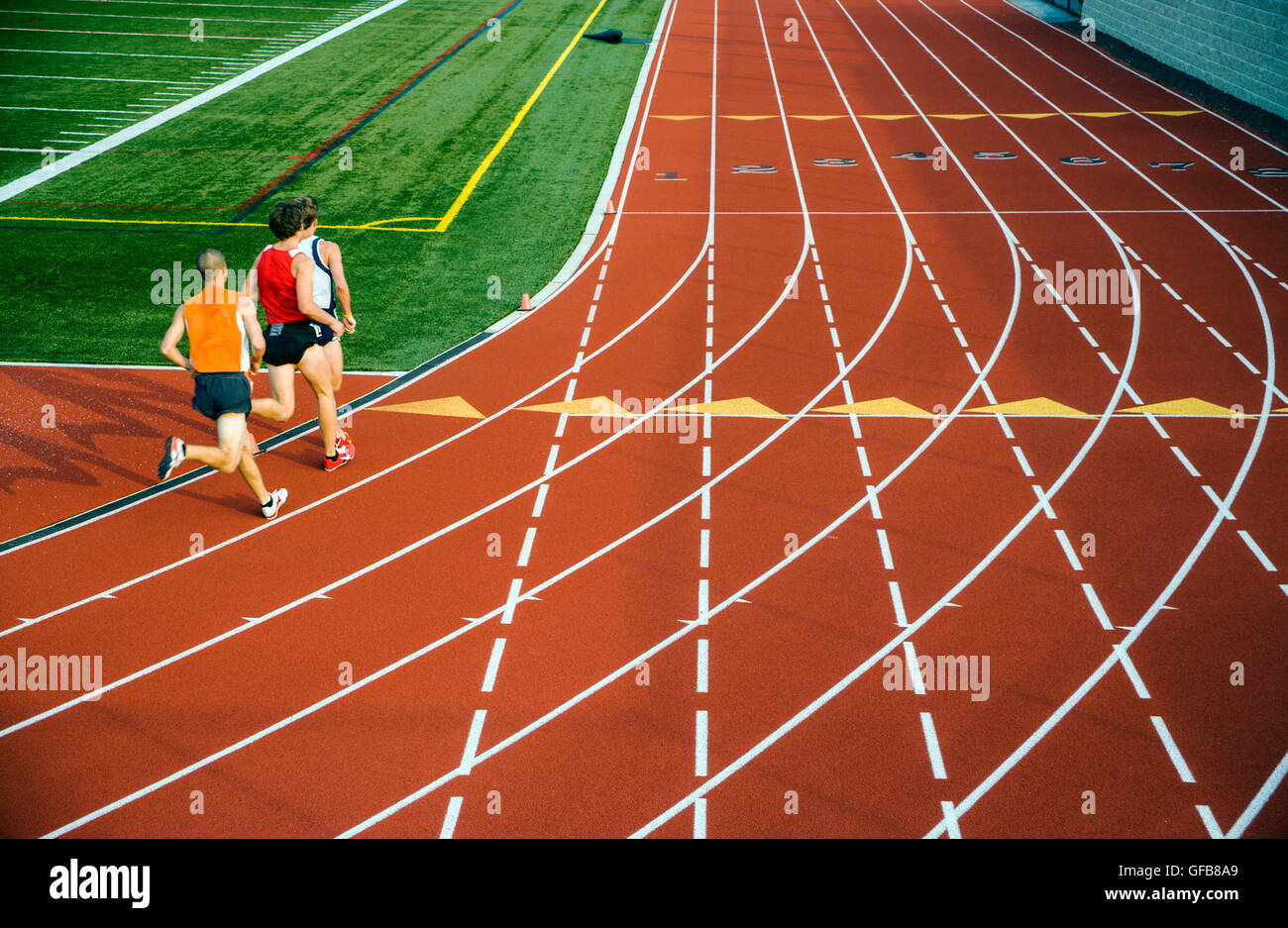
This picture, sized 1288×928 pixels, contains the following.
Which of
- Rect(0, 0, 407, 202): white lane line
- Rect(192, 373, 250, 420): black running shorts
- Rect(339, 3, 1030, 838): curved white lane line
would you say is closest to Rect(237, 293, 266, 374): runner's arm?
Rect(192, 373, 250, 420): black running shorts

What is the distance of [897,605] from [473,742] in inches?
104

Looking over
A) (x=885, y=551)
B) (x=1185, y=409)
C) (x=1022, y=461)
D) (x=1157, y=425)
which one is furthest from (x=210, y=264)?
(x=1185, y=409)

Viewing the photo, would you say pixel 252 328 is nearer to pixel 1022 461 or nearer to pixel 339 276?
pixel 339 276

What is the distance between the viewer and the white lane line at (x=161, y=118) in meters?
15.1

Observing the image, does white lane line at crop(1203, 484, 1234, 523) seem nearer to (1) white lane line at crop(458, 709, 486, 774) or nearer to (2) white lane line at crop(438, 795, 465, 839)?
(1) white lane line at crop(458, 709, 486, 774)

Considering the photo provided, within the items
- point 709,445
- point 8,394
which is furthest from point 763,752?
point 8,394

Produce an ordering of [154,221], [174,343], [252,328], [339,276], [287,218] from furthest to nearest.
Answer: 1. [154,221]
2. [339,276]
3. [287,218]
4. [252,328]
5. [174,343]

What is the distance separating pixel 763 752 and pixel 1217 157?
15.3m

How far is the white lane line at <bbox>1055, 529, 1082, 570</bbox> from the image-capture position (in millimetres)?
6828

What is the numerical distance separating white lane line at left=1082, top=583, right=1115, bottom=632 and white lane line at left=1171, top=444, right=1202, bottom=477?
1.93 m

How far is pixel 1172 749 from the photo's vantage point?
5344 mm

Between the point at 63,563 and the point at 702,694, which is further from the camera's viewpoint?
the point at 63,563

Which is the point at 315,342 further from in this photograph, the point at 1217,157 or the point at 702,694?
the point at 1217,157

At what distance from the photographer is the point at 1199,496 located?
761 centimetres
